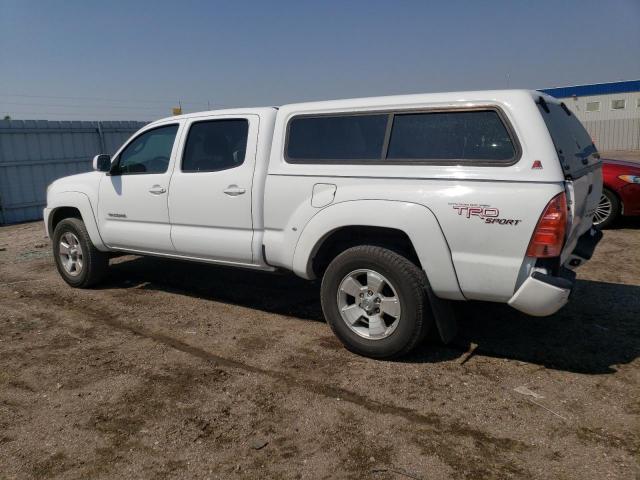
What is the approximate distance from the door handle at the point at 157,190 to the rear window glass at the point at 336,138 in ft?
5.06

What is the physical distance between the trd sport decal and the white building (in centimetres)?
3208

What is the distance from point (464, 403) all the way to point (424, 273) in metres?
0.94

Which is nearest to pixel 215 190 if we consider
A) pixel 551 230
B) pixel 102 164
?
pixel 102 164

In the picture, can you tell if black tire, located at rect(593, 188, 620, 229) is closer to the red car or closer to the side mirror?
the red car

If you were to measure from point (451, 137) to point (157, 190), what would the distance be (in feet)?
10.0

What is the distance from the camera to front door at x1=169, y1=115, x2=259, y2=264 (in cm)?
490

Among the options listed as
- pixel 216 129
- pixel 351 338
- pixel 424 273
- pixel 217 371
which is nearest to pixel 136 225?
pixel 216 129

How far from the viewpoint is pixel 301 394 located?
3.75 meters

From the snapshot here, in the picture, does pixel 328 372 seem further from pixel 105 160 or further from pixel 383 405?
pixel 105 160

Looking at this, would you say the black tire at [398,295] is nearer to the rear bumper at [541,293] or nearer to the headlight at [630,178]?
the rear bumper at [541,293]

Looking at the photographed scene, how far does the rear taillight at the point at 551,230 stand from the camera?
342 centimetres

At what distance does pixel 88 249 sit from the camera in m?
6.29

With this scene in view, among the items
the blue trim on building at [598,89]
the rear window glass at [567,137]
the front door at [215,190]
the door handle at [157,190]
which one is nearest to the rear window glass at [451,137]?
the rear window glass at [567,137]

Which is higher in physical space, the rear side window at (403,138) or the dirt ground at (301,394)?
the rear side window at (403,138)
